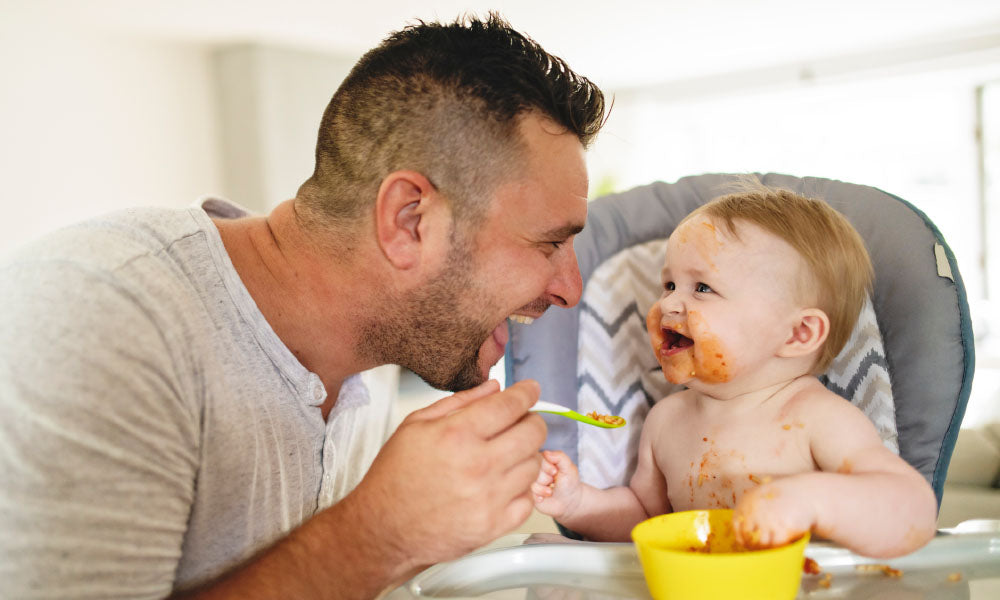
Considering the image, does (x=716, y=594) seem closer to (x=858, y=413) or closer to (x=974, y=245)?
(x=858, y=413)

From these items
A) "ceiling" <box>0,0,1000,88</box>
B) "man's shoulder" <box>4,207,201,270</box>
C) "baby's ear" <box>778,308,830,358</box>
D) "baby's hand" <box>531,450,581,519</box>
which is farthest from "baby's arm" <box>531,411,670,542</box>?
"ceiling" <box>0,0,1000,88</box>

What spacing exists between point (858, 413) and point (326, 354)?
78cm

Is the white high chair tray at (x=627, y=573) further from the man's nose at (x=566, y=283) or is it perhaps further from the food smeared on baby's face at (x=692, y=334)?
the man's nose at (x=566, y=283)

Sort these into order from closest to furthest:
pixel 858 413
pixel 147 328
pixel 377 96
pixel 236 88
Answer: pixel 147 328 → pixel 858 413 → pixel 377 96 → pixel 236 88

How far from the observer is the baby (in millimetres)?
1042

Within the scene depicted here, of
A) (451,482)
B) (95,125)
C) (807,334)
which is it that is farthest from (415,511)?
(95,125)

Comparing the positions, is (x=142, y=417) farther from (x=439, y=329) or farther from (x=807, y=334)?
(x=807, y=334)

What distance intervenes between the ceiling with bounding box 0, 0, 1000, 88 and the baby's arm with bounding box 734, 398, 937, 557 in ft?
→ 16.4

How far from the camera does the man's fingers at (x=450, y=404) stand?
0.90m

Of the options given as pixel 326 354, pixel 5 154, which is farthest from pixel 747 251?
pixel 5 154

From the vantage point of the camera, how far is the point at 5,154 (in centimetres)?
475

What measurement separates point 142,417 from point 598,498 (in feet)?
2.19

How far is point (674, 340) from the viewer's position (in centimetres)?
115

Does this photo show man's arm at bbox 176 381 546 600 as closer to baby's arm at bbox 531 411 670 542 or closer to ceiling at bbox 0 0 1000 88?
baby's arm at bbox 531 411 670 542
